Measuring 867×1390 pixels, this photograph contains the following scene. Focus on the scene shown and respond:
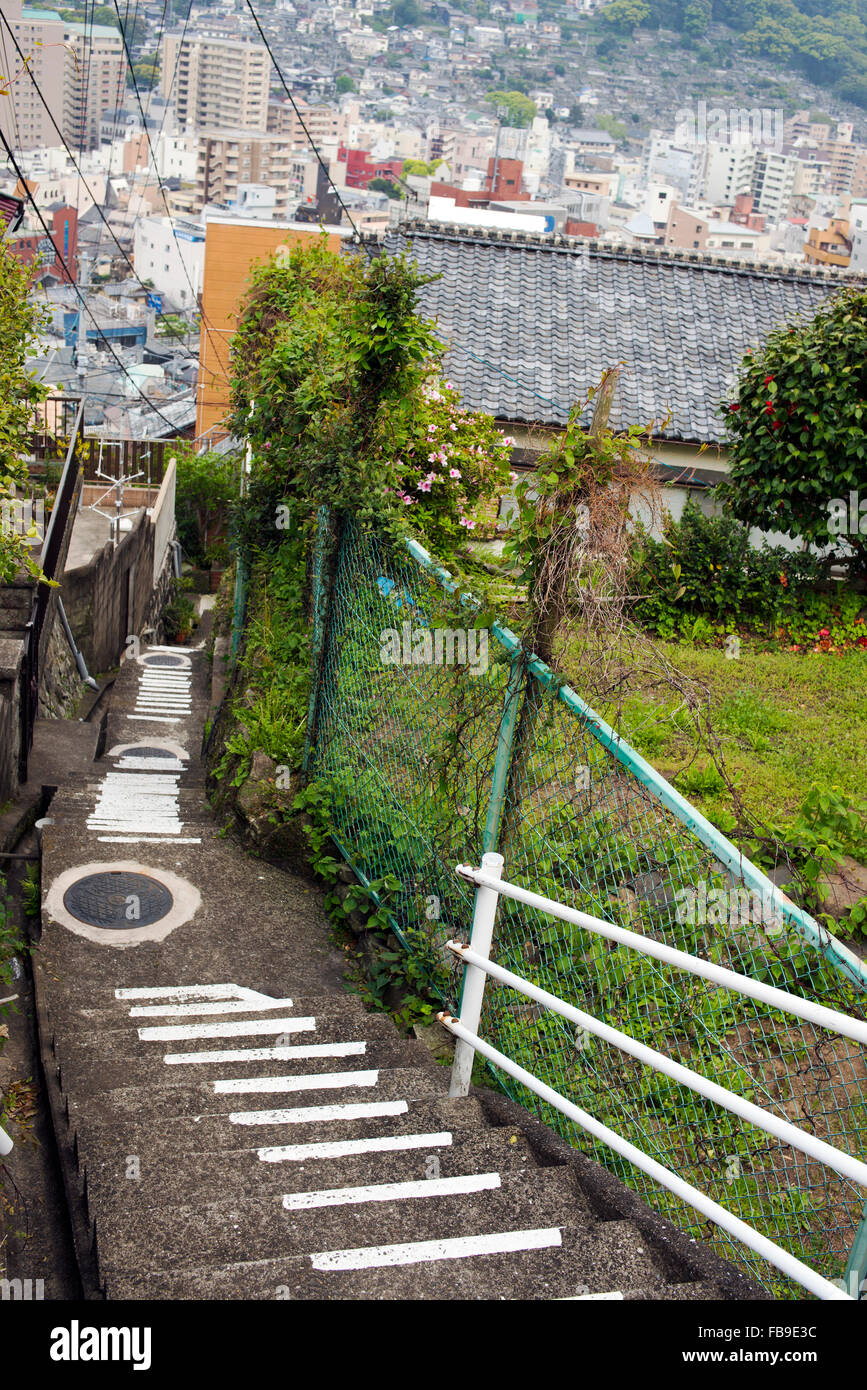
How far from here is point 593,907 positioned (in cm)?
342

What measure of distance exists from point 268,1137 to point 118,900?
219cm

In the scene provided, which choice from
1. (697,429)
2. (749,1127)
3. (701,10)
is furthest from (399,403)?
(701,10)

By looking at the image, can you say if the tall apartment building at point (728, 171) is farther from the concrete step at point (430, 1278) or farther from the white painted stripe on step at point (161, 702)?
the concrete step at point (430, 1278)

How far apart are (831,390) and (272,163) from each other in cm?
12533

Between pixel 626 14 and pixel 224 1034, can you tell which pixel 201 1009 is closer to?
pixel 224 1034

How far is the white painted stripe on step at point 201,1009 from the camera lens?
409cm

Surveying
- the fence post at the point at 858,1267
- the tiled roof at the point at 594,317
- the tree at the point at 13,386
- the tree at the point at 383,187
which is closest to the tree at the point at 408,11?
the tree at the point at 383,187

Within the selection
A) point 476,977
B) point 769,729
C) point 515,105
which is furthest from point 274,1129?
point 515,105

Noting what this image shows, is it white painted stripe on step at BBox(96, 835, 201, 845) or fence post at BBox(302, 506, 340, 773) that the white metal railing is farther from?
white painted stripe on step at BBox(96, 835, 201, 845)

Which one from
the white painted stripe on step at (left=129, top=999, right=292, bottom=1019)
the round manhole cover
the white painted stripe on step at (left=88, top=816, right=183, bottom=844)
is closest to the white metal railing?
the white painted stripe on step at (left=129, top=999, right=292, bottom=1019)

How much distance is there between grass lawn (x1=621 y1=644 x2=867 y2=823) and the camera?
5.96 metres

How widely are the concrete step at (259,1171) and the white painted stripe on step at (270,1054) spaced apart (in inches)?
26.2

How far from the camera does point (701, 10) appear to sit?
534ft

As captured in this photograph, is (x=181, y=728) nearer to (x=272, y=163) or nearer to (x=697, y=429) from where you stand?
(x=697, y=429)
